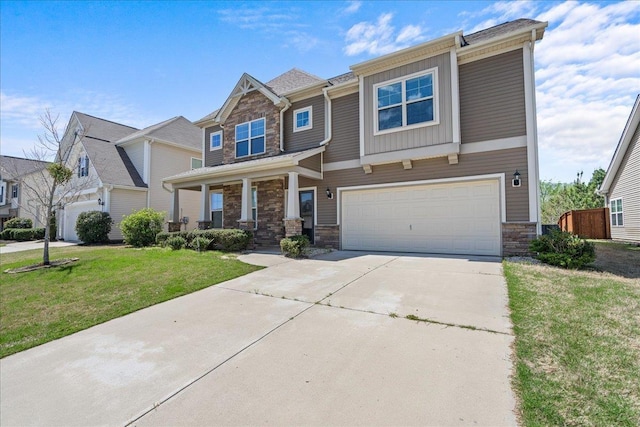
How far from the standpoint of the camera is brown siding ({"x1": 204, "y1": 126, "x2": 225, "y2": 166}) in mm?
14750

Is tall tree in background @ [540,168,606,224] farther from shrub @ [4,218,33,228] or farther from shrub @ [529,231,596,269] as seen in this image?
shrub @ [4,218,33,228]

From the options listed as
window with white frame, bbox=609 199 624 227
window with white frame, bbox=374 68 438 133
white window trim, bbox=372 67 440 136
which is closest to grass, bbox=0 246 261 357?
white window trim, bbox=372 67 440 136

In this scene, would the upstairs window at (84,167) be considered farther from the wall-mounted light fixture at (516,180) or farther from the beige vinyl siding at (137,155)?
the wall-mounted light fixture at (516,180)

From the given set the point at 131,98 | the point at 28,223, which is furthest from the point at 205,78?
the point at 28,223

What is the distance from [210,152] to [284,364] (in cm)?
1406

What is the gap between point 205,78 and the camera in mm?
11062

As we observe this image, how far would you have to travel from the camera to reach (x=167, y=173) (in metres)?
18.7

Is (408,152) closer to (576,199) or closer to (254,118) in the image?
(254,118)

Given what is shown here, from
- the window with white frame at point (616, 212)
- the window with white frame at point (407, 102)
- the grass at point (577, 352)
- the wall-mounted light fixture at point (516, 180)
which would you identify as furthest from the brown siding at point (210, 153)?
the window with white frame at point (616, 212)

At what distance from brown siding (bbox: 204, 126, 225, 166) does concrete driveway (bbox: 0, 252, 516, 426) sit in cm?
1076

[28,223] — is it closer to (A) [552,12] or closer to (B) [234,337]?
(B) [234,337]

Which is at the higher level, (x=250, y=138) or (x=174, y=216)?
(x=250, y=138)

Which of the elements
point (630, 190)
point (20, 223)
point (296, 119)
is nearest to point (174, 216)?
point (296, 119)

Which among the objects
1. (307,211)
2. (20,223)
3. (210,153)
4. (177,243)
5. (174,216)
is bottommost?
(177,243)
